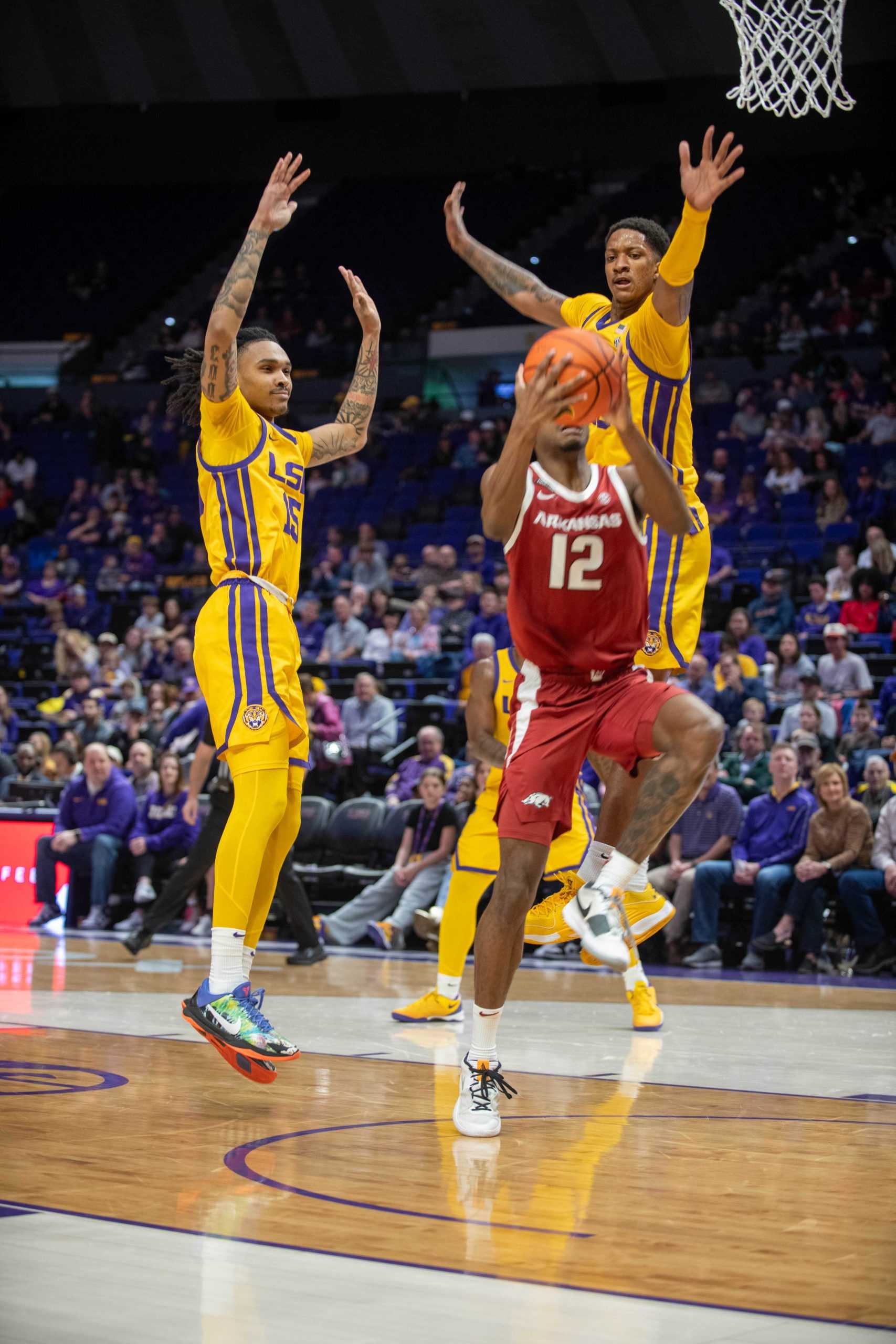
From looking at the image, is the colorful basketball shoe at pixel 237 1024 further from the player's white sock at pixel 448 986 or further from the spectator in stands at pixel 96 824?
the spectator in stands at pixel 96 824

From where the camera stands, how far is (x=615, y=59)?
24.1m

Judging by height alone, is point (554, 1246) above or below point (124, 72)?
below

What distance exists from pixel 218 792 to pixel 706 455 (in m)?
12.6

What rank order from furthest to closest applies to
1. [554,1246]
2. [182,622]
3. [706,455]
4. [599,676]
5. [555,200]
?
[555,200], [706,455], [182,622], [599,676], [554,1246]

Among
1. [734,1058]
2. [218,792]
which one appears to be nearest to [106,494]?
[218,792]

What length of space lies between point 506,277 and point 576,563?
73.2 inches

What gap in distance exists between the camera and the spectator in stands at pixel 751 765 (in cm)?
1208

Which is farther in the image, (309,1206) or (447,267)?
(447,267)

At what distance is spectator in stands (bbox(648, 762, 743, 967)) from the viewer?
37.2ft

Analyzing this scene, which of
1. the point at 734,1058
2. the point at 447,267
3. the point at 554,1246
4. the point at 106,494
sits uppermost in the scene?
the point at 447,267

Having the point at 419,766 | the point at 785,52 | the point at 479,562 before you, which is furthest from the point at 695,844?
the point at 479,562

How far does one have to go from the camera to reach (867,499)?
1770 centimetres

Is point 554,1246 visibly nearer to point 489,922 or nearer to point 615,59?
point 489,922

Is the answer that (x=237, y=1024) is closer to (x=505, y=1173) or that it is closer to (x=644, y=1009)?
(x=505, y=1173)
